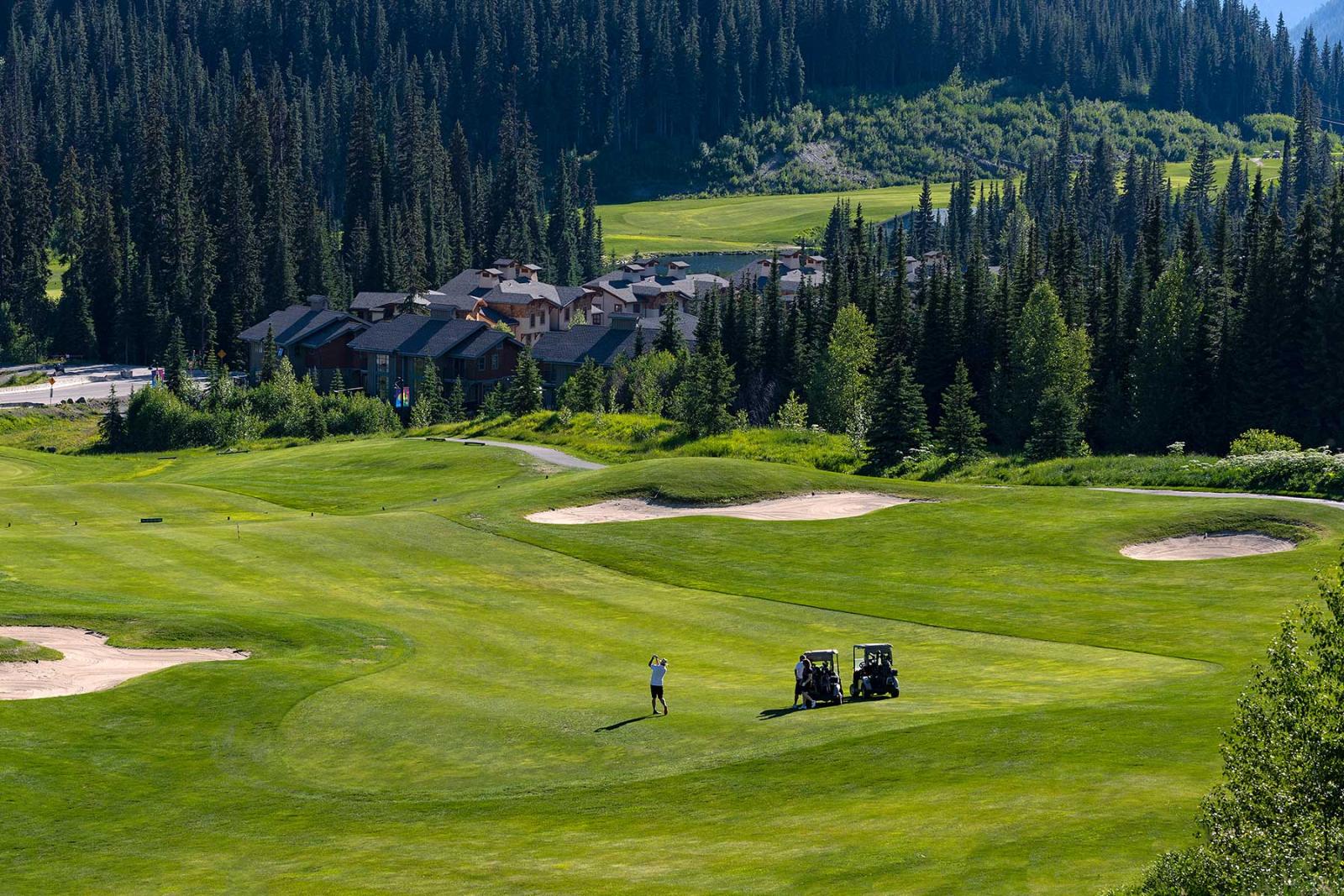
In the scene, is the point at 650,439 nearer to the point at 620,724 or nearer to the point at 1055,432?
the point at 1055,432

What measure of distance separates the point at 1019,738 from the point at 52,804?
65.3 feet

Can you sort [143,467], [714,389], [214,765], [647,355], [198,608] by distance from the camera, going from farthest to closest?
[647,355] < [143,467] < [714,389] < [198,608] < [214,765]

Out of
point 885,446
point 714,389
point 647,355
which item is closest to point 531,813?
point 885,446

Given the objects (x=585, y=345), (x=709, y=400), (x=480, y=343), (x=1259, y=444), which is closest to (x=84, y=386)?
(x=480, y=343)

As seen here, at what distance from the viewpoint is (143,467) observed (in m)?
118

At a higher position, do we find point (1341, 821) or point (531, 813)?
point (1341, 821)

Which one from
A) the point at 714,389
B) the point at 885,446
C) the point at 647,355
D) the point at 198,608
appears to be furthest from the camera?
the point at 647,355

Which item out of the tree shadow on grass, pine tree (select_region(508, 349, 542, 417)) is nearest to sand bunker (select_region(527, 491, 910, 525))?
the tree shadow on grass

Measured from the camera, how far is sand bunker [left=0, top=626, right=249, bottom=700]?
37.4 m

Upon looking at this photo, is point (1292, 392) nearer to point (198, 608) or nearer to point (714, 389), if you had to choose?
point (714, 389)

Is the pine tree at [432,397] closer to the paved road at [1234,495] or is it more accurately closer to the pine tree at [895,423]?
the pine tree at [895,423]

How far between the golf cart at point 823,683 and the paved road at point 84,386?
141 m

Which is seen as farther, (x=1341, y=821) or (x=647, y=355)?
(x=647, y=355)

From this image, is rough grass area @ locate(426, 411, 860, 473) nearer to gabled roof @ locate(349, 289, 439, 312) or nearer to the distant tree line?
the distant tree line
